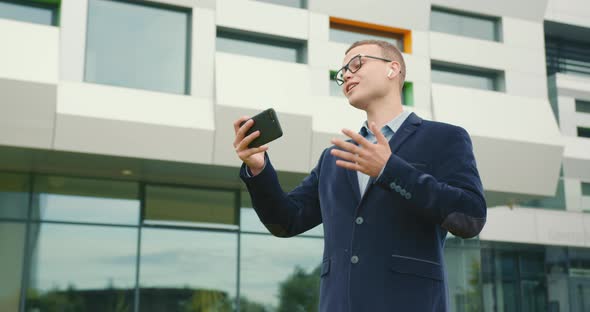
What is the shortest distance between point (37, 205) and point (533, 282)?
15554 millimetres

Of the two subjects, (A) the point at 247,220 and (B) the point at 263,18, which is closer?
(B) the point at 263,18

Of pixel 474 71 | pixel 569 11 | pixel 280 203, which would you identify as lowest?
pixel 280 203

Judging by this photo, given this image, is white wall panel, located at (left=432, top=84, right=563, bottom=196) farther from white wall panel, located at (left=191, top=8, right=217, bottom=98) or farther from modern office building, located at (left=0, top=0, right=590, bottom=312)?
white wall panel, located at (left=191, top=8, right=217, bottom=98)

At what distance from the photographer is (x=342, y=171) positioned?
2.78 metres

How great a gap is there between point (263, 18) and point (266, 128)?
11.3m

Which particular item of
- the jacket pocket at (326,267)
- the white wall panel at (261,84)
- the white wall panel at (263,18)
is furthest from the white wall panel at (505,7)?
the jacket pocket at (326,267)

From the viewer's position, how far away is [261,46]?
46.4 ft

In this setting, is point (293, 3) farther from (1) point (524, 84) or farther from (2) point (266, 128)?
(2) point (266, 128)

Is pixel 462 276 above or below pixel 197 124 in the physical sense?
below

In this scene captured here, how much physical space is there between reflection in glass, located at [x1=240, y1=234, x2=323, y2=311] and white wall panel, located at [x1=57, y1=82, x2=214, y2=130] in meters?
3.26

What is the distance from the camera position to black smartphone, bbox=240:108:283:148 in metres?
2.69

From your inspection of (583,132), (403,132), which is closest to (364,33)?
(583,132)

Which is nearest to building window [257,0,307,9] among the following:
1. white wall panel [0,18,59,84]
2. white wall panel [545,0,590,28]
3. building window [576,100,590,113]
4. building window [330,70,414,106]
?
building window [330,70,414,106]

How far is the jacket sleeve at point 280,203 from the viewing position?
2.77m
